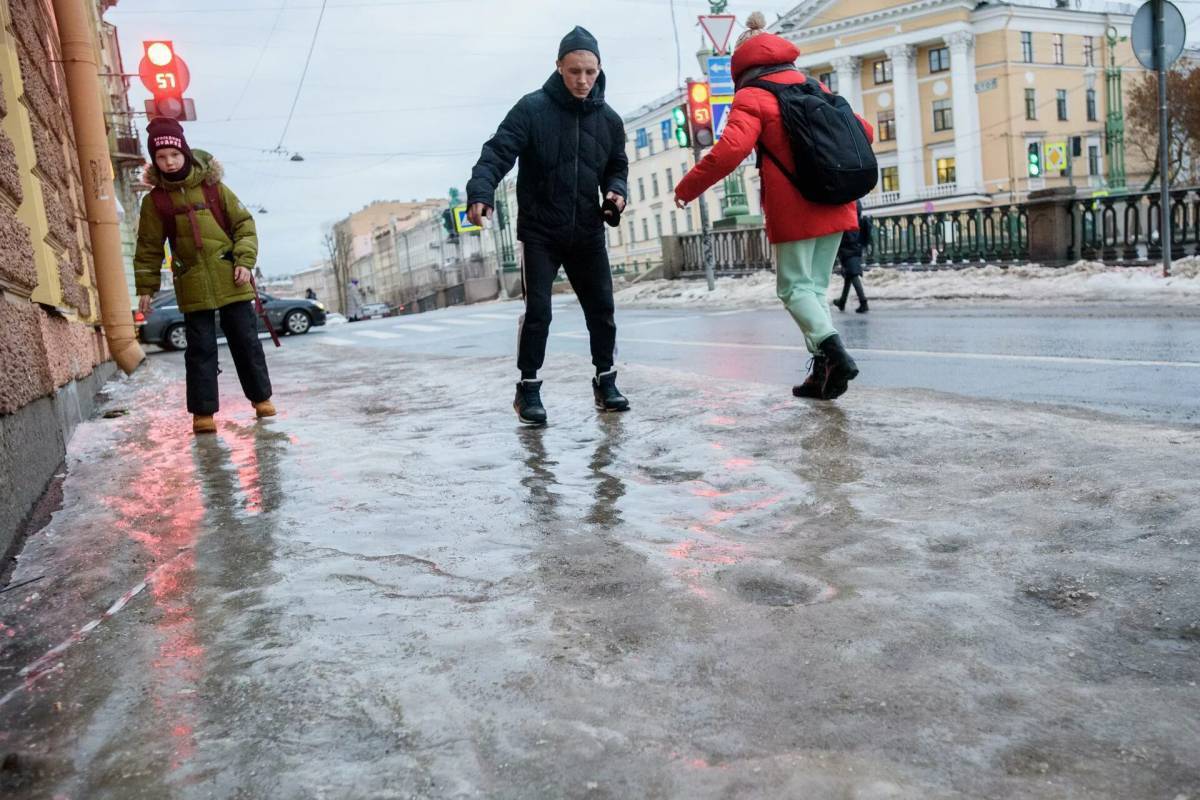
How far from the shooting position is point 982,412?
4621 millimetres

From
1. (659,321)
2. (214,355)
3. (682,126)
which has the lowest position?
(659,321)

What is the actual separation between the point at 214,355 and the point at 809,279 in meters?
3.50

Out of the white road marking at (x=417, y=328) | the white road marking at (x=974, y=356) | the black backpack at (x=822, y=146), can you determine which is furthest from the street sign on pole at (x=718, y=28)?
the black backpack at (x=822, y=146)

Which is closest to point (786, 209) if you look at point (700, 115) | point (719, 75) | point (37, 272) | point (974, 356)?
point (974, 356)

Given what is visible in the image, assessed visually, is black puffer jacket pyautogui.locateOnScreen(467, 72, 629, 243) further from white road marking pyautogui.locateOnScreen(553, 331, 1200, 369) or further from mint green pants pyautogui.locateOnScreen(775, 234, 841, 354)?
white road marking pyautogui.locateOnScreen(553, 331, 1200, 369)

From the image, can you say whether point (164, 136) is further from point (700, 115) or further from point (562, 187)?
point (700, 115)

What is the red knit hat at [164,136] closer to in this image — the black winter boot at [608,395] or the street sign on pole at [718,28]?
the black winter boot at [608,395]

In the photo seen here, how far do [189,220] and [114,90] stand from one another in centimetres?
3661

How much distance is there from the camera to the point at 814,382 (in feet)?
17.2

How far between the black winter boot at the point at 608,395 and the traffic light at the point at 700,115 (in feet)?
48.4

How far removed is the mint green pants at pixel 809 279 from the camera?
506 centimetres

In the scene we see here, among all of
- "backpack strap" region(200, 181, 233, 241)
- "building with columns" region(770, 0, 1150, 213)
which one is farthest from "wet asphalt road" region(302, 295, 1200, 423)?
"building with columns" region(770, 0, 1150, 213)

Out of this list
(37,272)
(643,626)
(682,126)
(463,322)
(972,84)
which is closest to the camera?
(643,626)

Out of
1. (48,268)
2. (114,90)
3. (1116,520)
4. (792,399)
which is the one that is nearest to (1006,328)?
(792,399)
